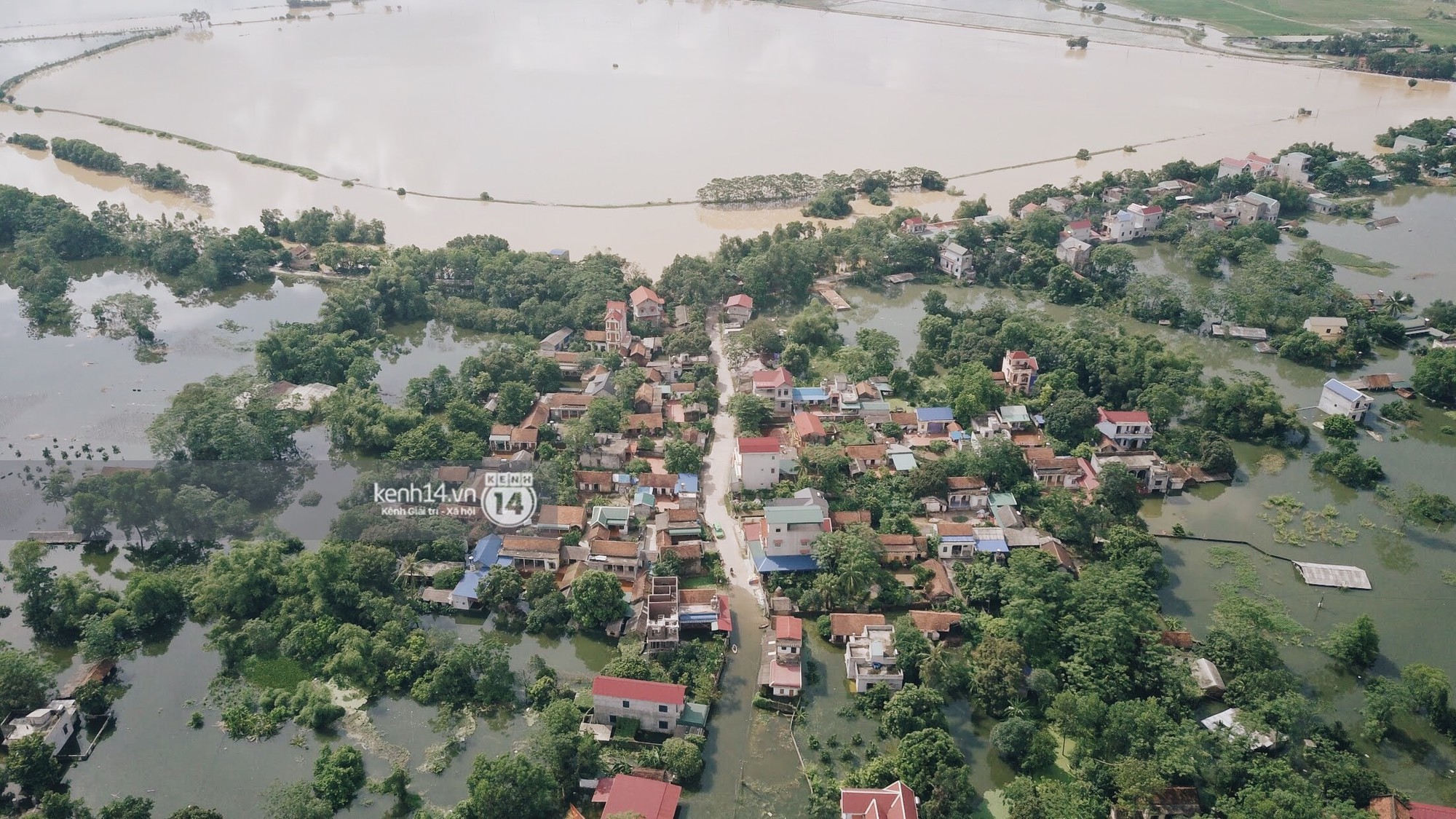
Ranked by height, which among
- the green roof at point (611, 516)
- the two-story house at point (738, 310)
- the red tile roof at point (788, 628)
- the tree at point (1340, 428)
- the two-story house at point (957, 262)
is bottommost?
the red tile roof at point (788, 628)

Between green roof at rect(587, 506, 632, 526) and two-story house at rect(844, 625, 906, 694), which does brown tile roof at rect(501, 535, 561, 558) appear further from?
two-story house at rect(844, 625, 906, 694)

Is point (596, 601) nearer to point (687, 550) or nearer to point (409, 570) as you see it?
point (687, 550)

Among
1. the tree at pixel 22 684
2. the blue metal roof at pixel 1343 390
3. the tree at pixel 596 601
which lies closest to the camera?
the tree at pixel 22 684


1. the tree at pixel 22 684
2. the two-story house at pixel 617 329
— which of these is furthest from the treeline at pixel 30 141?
the tree at pixel 22 684

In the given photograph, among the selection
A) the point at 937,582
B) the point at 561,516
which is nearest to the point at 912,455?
the point at 937,582

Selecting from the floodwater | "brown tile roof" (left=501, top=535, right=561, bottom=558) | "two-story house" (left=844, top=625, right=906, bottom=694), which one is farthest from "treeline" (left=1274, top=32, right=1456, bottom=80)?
"brown tile roof" (left=501, top=535, right=561, bottom=558)

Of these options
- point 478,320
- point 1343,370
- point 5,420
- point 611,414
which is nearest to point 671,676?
point 611,414

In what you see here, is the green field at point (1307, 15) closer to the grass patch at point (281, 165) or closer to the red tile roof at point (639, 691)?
the grass patch at point (281, 165)
